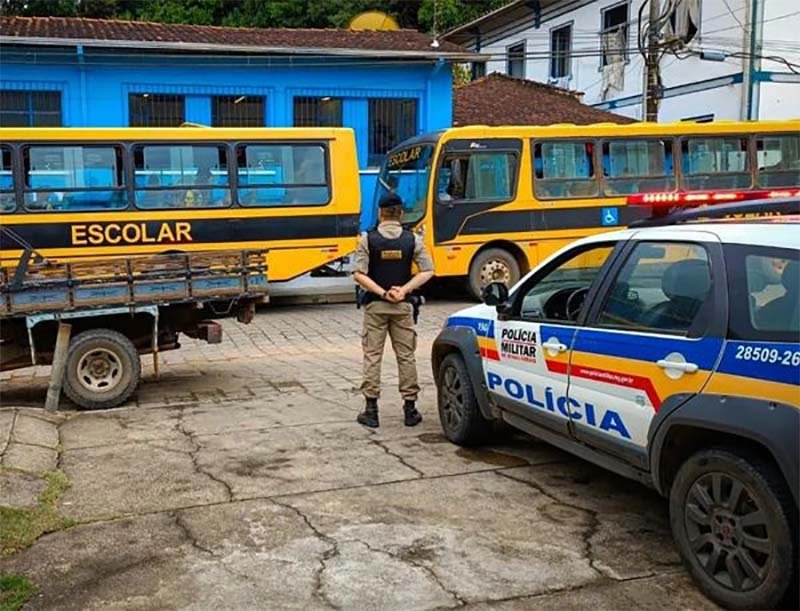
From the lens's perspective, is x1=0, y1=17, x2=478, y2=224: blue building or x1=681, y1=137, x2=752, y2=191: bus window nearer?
x1=681, y1=137, x2=752, y2=191: bus window

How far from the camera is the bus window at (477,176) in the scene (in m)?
13.8

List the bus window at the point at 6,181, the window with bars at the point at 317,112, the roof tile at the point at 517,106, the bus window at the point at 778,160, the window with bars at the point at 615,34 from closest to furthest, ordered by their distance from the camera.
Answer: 1. the bus window at the point at 6,181
2. the bus window at the point at 778,160
3. the window with bars at the point at 317,112
4. the roof tile at the point at 517,106
5. the window with bars at the point at 615,34

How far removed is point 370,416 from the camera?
6539 millimetres

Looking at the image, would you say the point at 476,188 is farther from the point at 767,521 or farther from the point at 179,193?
the point at 767,521

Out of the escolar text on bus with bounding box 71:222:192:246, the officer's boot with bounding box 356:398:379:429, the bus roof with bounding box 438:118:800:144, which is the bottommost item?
the officer's boot with bounding box 356:398:379:429

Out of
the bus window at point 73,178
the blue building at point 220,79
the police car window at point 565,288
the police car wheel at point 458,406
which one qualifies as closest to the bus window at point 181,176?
the bus window at point 73,178

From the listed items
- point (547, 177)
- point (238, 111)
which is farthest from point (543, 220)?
point (238, 111)

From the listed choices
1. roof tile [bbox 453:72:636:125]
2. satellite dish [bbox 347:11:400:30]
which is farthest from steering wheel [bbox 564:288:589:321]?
satellite dish [bbox 347:11:400:30]

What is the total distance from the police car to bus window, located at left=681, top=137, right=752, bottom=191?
37.1 ft

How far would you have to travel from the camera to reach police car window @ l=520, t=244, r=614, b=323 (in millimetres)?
4621

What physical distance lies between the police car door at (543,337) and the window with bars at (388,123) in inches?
578

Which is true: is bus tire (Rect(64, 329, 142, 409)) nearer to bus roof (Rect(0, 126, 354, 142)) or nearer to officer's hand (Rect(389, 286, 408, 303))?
officer's hand (Rect(389, 286, 408, 303))

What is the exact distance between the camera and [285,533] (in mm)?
4262

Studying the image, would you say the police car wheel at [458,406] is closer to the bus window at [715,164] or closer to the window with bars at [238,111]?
the bus window at [715,164]
